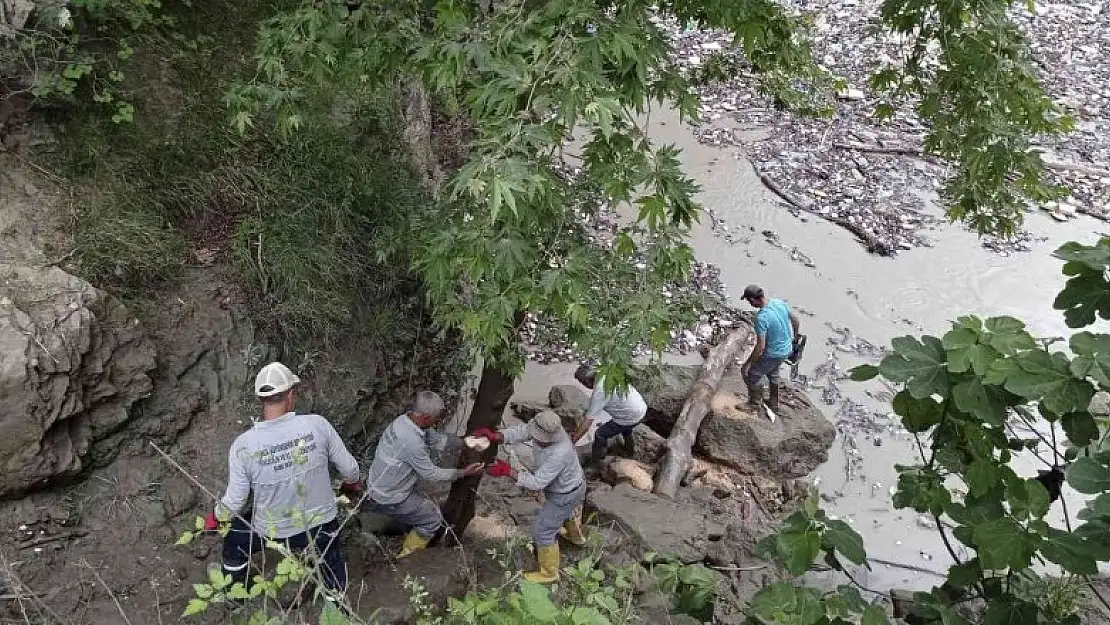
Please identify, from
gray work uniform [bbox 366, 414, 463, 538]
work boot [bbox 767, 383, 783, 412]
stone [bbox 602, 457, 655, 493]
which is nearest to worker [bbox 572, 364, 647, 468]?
stone [bbox 602, 457, 655, 493]

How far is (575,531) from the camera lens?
17.7 feet

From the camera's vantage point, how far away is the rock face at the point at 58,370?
13.8 feet

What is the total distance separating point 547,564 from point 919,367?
3167 mm

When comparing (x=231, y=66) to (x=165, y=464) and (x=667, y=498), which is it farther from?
(x=667, y=498)

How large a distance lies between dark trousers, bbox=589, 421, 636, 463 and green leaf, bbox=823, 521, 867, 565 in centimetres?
353

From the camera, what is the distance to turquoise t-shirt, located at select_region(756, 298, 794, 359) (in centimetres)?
650

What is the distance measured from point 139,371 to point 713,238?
656cm

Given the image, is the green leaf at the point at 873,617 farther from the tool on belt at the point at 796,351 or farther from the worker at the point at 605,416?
the tool on belt at the point at 796,351

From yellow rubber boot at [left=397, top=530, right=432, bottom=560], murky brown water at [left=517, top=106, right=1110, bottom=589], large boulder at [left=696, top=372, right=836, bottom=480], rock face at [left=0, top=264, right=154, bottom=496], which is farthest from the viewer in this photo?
murky brown water at [left=517, top=106, right=1110, bottom=589]

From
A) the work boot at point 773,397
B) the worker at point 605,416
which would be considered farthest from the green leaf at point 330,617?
the work boot at point 773,397

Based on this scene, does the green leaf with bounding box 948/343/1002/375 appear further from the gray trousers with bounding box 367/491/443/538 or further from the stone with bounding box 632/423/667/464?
the stone with bounding box 632/423/667/464

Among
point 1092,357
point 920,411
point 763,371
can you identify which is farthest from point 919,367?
point 763,371

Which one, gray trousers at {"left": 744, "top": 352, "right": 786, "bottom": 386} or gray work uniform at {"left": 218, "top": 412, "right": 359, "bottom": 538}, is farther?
gray trousers at {"left": 744, "top": 352, "right": 786, "bottom": 386}

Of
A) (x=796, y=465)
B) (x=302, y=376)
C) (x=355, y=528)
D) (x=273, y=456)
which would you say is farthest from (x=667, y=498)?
(x=273, y=456)
